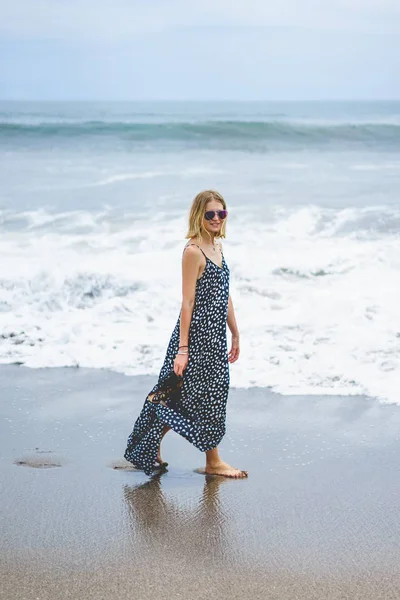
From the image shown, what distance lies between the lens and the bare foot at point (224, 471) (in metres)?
4.33

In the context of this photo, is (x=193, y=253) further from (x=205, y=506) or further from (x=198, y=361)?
(x=205, y=506)

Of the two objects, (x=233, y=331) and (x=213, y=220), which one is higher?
(x=213, y=220)

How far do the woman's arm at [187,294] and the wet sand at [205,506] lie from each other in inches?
24.4

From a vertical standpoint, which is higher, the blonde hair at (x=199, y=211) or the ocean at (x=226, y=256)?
the blonde hair at (x=199, y=211)

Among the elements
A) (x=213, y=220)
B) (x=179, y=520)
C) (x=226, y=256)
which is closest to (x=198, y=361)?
(x=213, y=220)

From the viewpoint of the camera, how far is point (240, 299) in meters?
9.19

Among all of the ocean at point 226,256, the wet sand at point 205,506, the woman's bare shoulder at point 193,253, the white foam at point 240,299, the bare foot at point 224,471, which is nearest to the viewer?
the wet sand at point 205,506

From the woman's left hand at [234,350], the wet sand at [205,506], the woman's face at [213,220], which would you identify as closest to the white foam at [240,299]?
the wet sand at [205,506]

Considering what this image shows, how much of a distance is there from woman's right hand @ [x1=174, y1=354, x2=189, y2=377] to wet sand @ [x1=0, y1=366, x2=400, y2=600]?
1.85ft

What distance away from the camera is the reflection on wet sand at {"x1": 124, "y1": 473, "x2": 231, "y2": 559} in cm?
351

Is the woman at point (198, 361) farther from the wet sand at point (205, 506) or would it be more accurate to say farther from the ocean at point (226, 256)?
the ocean at point (226, 256)

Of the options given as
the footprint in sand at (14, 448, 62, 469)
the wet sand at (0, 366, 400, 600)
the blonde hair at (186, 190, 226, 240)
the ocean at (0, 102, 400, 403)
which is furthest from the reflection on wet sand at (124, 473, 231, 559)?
the ocean at (0, 102, 400, 403)

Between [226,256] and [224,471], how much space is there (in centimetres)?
730

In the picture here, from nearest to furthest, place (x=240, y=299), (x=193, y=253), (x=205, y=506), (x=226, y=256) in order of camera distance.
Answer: (x=205, y=506) < (x=193, y=253) < (x=240, y=299) < (x=226, y=256)
